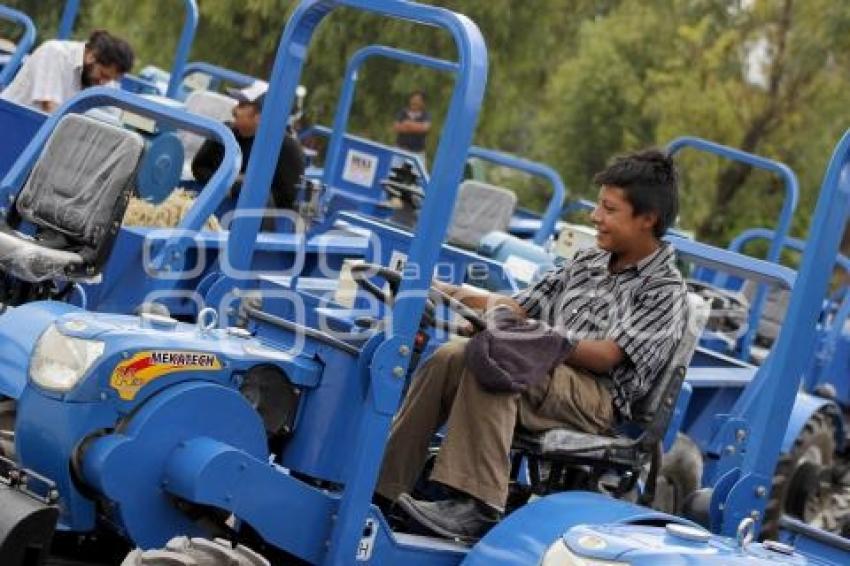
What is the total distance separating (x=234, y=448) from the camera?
17.1ft

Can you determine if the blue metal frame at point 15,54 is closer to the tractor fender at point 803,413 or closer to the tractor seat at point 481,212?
the tractor seat at point 481,212

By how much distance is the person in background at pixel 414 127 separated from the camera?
16.4 meters

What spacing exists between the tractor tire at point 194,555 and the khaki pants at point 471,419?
2.13ft

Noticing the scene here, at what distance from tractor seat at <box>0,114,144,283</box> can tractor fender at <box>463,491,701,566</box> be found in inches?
91.1

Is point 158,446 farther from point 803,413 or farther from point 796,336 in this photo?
point 803,413

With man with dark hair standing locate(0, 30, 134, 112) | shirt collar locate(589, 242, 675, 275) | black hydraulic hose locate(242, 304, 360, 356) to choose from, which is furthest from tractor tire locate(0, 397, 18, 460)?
man with dark hair standing locate(0, 30, 134, 112)

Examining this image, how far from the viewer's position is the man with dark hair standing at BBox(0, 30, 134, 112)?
10203 millimetres

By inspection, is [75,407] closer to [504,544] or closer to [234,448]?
[234,448]

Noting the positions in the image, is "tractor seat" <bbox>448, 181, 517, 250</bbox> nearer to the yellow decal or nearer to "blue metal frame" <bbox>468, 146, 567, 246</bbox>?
"blue metal frame" <bbox>468, 146, 567, 246</bbox>

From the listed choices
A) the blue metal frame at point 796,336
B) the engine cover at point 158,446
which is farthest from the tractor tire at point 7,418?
the blue metal frame at point 796,336

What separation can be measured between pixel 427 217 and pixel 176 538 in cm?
111

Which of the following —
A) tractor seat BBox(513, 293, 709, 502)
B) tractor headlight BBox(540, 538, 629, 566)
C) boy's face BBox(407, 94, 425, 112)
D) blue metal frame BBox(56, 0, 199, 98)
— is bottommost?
tractor headlight BBox(540, 538, 629, 566)

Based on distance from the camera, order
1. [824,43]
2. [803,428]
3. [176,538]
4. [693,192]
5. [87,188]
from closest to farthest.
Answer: [176,538] < [87,188] < [803,428] < [824,43] < [693,192]

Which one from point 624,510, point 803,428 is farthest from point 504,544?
point 803,428
